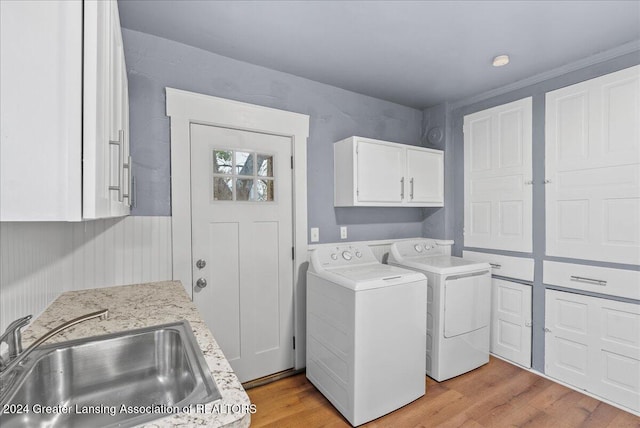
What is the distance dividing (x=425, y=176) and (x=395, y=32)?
1.37 metres

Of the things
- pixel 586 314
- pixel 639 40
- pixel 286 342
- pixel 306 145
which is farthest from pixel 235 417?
pixel 639 40

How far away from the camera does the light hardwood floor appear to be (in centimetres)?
190

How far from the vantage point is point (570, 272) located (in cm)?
229

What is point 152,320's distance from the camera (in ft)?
4.17

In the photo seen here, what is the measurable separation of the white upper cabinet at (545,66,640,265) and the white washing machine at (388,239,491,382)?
639 mm

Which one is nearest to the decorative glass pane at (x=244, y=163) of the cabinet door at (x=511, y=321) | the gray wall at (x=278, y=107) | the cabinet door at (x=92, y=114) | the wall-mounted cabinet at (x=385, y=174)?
the gray wall at (x=278, y=107)

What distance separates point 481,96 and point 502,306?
6.36 feet

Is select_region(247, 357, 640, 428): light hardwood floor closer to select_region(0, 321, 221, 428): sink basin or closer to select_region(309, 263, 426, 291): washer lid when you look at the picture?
select_region(309, 263, 426, 291): washer lid

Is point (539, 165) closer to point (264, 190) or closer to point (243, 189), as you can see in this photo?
point (264, 190)

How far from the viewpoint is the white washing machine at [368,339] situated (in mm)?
1873

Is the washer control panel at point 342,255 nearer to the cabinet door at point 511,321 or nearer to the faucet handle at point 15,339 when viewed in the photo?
the cabinet door at point 511,321

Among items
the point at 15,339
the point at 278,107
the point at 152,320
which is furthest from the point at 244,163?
the point at 15,339

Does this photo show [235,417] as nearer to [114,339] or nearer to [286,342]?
[114,339]

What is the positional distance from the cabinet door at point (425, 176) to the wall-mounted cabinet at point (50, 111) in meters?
2.49
